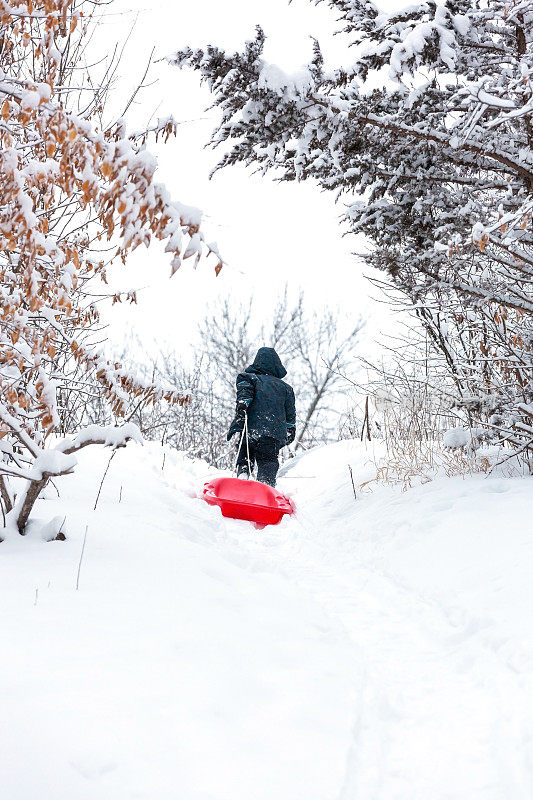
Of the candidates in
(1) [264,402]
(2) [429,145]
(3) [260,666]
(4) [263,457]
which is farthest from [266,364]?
(3) [260,666]

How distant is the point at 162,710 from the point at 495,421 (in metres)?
4.19

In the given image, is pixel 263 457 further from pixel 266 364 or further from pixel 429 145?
pixel 429 145

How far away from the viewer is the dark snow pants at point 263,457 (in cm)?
750

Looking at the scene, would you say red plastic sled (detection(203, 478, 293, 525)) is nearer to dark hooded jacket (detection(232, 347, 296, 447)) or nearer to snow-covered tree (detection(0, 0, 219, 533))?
dark hooded jacket (detection(232, 347, 296, 447))

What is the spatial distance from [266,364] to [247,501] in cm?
256

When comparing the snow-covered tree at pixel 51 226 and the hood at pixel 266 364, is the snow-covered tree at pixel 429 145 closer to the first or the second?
the snow-covered tree at pixel 51 226

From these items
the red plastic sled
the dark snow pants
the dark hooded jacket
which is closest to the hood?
the dark hooded jacket

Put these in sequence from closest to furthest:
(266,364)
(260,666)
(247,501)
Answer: (260,666) < (247,501) < (266,364)

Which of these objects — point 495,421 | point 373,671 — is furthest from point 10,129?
point 495,421

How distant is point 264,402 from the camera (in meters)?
7.52

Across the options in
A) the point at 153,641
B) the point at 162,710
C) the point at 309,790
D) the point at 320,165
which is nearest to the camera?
the point at 309,790

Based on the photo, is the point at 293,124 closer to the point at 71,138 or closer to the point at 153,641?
the point at 71,138

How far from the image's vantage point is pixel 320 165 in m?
5.29

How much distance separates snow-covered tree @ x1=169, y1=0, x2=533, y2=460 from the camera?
425 cm
